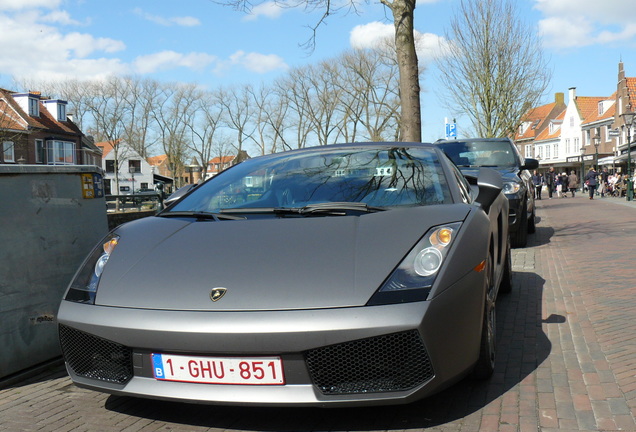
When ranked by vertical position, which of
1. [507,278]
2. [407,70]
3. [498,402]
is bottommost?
[498,402]

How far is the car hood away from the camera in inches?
105

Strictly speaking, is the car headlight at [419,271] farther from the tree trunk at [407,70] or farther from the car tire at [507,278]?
the tree trunk at [407,70]

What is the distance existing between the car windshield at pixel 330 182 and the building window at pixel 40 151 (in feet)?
183

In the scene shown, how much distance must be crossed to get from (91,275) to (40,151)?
57.2 meters

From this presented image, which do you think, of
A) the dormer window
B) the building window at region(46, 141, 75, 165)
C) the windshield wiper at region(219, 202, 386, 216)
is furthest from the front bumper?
the dormer window

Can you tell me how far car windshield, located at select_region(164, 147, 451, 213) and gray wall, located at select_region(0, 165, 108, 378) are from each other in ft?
3.16

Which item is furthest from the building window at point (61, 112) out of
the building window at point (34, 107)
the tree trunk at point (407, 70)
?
the tree trunk at point (407, 70)

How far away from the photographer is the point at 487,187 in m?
4.06

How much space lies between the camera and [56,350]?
415 cm

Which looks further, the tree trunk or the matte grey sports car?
the tree trunk

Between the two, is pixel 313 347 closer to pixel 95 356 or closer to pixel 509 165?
pixel 95 356

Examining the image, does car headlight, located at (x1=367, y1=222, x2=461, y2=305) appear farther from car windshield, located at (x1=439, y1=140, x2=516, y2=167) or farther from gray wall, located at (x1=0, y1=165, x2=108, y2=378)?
car windshield, located at (x1=439, y1=140, x2=516, y2=167)

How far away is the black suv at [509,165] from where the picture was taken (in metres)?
8.88

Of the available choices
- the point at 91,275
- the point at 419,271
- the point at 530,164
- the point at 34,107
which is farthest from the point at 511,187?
the point at 34,107
